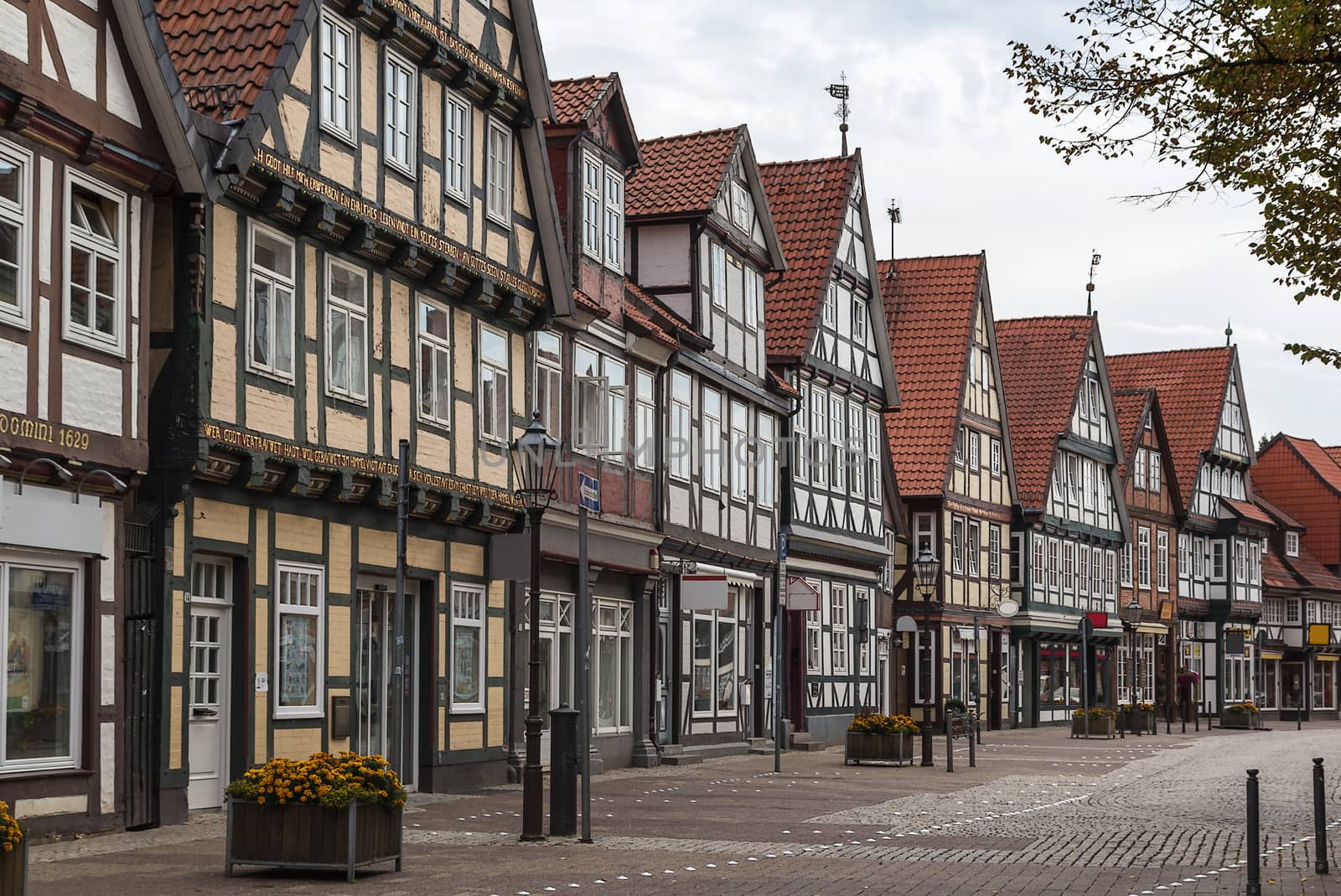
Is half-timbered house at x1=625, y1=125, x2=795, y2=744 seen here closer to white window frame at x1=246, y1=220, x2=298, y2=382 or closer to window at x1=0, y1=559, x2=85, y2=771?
white window frame at x1=246, y1=220, x2=298, y2=382

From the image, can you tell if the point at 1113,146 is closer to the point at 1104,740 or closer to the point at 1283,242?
the point at 1283,242

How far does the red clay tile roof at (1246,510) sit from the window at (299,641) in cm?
5940

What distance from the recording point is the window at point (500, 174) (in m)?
25.0

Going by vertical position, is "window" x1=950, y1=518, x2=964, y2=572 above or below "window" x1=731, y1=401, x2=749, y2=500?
below

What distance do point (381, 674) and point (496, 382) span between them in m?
4.37

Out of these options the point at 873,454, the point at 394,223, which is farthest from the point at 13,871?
the point at 873,454

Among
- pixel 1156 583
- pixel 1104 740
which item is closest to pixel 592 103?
pixel 1104 740

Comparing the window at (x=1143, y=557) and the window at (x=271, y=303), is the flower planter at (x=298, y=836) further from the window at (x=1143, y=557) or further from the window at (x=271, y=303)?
the window at (x=1143, y=557)

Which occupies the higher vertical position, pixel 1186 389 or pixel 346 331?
pixel 1186 389

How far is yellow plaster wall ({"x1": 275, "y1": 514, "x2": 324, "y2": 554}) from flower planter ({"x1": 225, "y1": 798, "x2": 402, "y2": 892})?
615 cm

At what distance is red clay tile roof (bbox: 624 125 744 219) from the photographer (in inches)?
1310

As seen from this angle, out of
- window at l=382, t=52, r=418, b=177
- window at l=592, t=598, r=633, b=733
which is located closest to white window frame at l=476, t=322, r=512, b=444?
window at l=382, t=52, r=418, b=177

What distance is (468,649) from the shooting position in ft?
80.5

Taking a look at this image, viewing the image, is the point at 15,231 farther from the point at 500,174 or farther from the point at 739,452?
the point at 739,452
